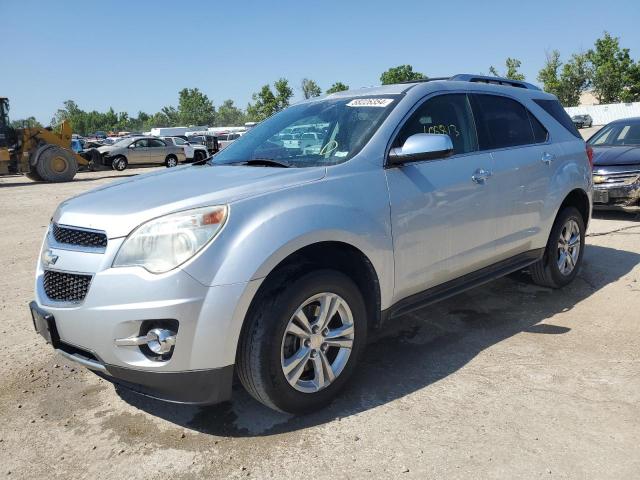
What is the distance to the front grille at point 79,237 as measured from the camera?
8.75 ft

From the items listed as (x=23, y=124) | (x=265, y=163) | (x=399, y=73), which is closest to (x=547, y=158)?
(x=265, y=163)

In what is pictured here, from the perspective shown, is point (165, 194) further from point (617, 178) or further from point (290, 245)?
point (617, 178)

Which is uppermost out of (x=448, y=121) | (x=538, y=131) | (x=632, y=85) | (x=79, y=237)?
(x=632, y=85)

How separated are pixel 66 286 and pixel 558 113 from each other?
4.35 m

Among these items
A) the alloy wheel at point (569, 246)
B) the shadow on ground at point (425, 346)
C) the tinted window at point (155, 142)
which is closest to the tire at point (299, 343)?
the shadow on ground at point (425, 346)

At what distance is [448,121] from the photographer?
152 inches

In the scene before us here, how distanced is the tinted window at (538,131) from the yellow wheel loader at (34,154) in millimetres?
19073

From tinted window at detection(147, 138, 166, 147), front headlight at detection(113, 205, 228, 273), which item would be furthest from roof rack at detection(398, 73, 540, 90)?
tinted window at detection(147, 138, 166, 147)

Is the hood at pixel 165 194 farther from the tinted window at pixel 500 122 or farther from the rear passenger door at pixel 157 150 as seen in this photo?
the rear passenger door at pixel 157 150

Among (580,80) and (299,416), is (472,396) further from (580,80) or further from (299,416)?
(580,80)

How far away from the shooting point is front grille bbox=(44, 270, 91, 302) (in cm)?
264

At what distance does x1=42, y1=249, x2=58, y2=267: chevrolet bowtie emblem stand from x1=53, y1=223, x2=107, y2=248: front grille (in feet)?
0.27

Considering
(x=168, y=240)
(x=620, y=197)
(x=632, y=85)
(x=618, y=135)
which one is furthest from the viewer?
(x=632, y=85)

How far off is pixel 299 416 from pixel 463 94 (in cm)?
255
